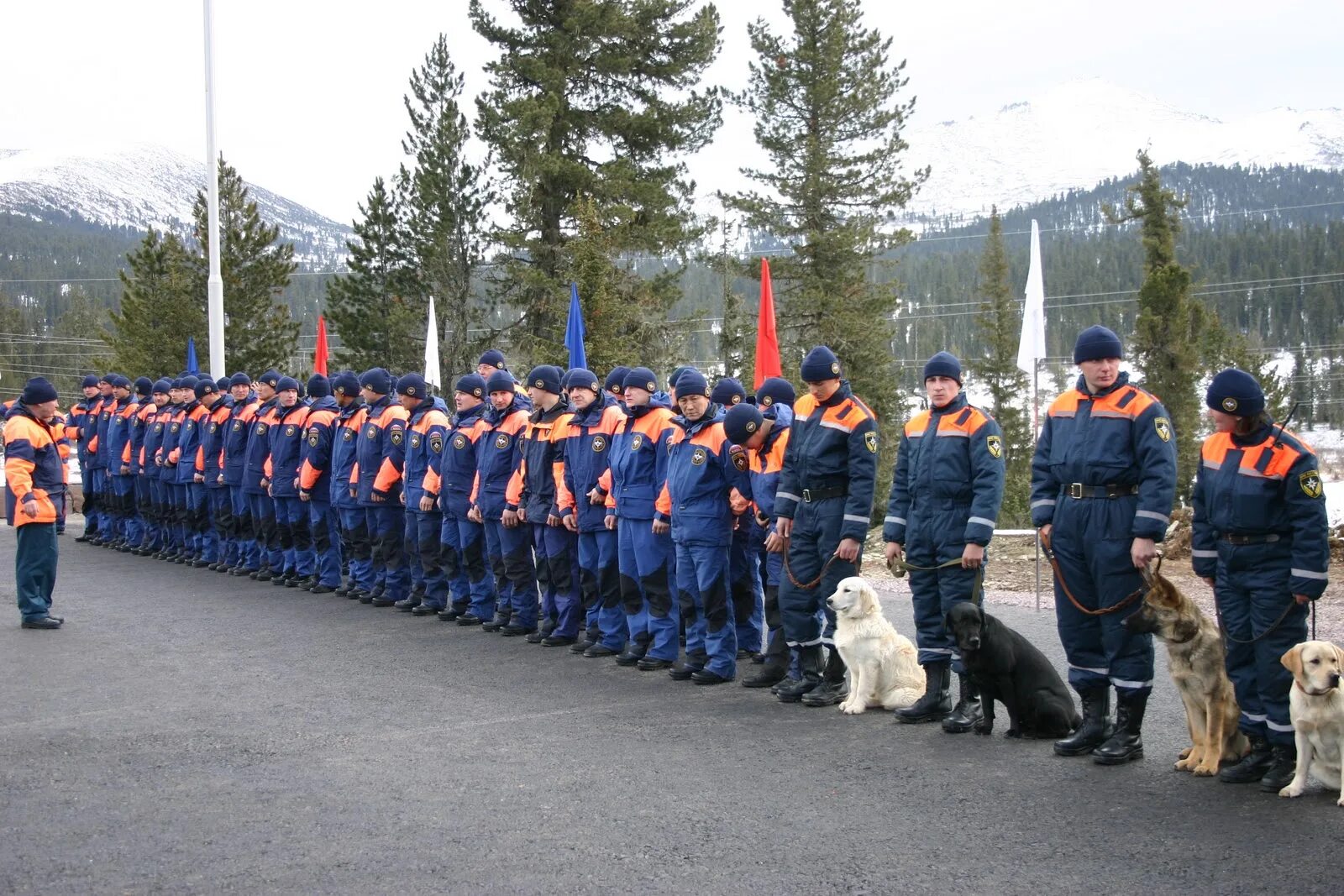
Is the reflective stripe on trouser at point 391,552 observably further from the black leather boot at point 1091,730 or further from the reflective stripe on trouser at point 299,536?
the black leather boot at point 1091,730

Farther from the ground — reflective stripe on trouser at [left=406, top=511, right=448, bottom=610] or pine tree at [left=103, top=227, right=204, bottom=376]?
pine tree at [left=103, top=227, right=204, bottom=376]

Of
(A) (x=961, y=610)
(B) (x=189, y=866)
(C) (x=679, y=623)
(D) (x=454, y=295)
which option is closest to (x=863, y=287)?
(D) (x=454, y=295)

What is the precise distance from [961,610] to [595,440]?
4349 mm

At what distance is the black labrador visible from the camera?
23.9 feet

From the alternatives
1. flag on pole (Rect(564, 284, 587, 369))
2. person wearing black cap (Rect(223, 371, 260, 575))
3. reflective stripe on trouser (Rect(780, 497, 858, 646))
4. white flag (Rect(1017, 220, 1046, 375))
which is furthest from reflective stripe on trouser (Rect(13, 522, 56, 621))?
white flag (Rect(1017, 220, 1046, 375))

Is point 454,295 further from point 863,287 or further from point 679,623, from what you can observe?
point 679,623

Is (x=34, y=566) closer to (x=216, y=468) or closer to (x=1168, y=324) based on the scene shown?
(x=216, y=468)

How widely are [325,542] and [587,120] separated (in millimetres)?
21732

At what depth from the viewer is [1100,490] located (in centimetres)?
686

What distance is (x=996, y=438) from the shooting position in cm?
762

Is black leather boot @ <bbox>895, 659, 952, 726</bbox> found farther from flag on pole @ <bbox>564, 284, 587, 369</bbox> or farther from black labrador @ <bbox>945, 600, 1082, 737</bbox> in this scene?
flag on pole @ <bbox>564, 284, 587, 369</bbox>

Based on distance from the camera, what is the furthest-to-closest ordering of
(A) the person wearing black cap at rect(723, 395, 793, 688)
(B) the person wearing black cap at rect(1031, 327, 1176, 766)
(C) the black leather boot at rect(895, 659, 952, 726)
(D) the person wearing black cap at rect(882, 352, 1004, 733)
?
(A) the person wearing black cap at rect(723, 395, 793, 688)
(C) the black leather boot at rect(895, 659, 952, 726)
(D) the person wearing black cap at rect(882, 352, 1004, 733)
(B) the person wearing black cap at rect(1031, 327, 1176, 766)

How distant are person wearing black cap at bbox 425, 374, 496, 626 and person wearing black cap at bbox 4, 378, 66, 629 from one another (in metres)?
3.58

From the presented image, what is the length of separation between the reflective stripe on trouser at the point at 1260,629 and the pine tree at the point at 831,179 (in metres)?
29.9
